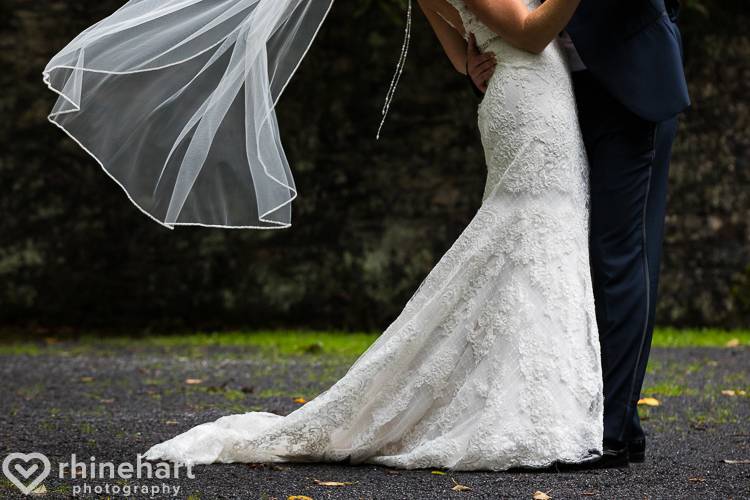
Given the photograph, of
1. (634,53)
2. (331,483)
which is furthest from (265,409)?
(634,53)

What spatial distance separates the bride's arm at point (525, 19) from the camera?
140 inches

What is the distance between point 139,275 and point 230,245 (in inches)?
31.7

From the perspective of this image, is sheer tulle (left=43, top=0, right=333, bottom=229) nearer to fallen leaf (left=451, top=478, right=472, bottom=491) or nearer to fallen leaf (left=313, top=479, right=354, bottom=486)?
fallen leaf (left=313, top=479, right=354, bottom=486)

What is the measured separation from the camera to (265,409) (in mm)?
5270

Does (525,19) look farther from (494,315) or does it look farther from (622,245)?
(494,315)

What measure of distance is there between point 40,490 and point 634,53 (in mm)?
2206

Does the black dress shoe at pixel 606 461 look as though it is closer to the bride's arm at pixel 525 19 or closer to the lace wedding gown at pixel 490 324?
the lace wedding gown at pixel 490 324

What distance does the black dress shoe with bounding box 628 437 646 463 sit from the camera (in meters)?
3.77

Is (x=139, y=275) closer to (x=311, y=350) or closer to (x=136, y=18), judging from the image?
(x=311, y=350)

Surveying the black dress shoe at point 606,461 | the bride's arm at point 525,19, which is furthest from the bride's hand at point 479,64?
the black dress shoe at point 606,461

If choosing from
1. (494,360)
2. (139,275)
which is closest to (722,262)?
(139,275)

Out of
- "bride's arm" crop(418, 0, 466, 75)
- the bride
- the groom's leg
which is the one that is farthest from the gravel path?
"bride's arm" crop(418, 0, 466, 75)

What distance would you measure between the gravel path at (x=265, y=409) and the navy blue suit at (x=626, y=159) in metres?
0.35

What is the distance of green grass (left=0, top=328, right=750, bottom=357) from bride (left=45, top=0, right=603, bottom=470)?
4122mm
